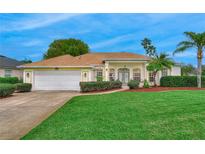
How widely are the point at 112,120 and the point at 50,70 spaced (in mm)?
→ 14408

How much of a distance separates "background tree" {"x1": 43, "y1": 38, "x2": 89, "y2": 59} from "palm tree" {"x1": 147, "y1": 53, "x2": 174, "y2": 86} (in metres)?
17.9

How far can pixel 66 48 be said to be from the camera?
36562 mm

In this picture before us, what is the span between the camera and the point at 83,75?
773 inches

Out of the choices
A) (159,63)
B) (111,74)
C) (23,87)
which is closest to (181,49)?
(159,63)

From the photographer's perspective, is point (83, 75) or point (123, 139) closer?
point (123, 139)

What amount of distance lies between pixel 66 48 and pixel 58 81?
18079 millimetres

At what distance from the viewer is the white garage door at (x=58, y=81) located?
1950 cm

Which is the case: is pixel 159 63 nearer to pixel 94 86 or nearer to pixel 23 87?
pixel 94 86

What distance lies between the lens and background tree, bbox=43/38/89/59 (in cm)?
3593

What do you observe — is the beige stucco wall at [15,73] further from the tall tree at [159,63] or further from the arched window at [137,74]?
the tall tree at [159,63]

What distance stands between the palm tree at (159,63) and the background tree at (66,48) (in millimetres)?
17915
